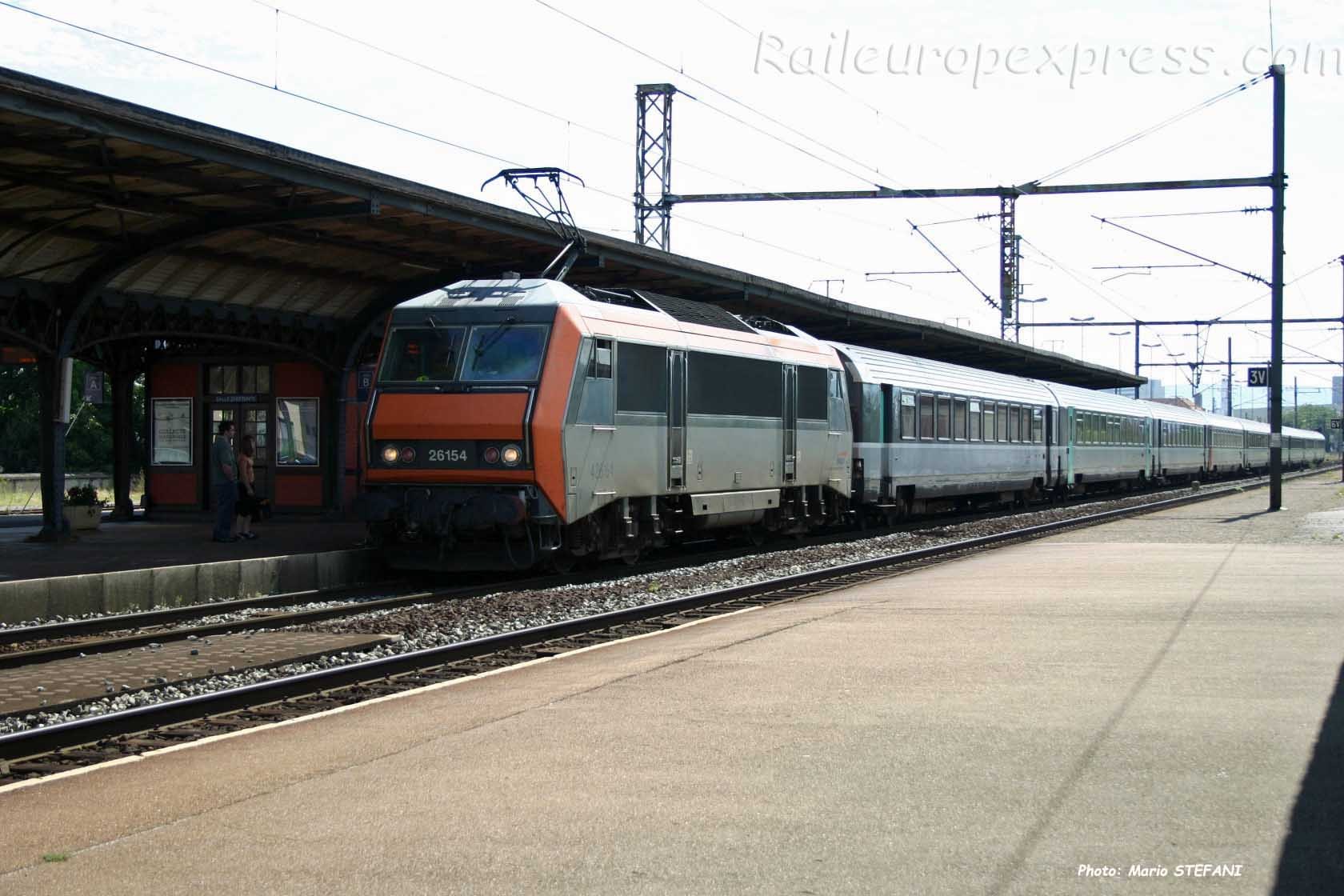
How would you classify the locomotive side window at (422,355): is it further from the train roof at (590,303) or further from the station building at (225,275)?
the station building at (225,275)

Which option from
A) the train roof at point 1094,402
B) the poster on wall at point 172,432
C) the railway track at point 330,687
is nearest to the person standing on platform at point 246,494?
the poster on wall at point 172,432

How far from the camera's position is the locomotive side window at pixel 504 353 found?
49.2ft

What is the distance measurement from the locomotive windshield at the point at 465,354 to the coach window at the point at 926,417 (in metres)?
12.8

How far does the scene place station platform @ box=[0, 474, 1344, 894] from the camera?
5.07 m

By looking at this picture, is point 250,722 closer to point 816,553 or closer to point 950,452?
point 816,553

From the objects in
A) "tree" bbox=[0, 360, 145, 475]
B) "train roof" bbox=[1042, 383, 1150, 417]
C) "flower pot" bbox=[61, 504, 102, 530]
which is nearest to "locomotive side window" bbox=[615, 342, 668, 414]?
"flower pot" bbox=[61, 504, 102, 530]

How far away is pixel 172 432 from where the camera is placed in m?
23.8

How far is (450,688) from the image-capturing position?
921 centimetres

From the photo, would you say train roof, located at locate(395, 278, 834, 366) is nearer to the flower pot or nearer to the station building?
the station building

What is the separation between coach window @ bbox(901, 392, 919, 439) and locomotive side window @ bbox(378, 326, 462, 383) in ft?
38.6

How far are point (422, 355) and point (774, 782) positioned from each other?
1022 centimetres

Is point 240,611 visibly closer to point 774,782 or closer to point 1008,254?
point 774,782

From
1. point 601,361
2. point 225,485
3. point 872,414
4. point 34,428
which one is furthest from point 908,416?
point 34,428

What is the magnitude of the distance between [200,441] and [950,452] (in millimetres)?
14100
